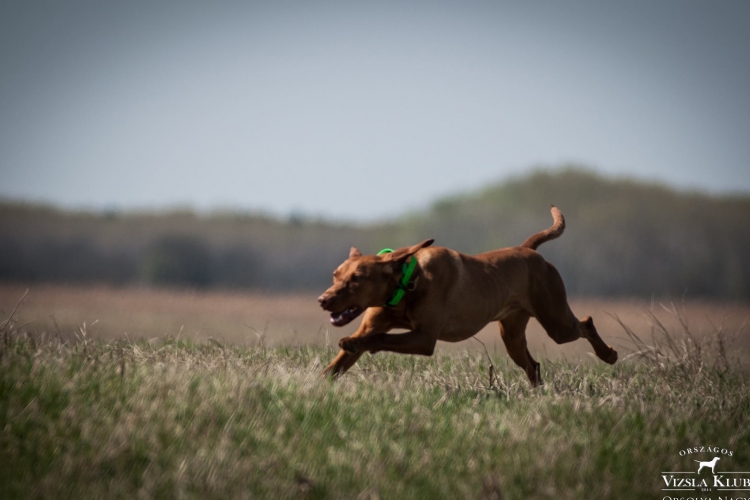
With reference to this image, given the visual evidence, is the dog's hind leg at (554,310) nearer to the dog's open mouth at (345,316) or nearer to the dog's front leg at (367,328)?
the dog's front leg at (367,328)

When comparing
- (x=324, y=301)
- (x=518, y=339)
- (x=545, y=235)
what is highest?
(x=545, y=235)

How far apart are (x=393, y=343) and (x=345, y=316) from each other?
402 mm

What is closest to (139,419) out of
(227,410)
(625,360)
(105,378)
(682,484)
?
(227,410)

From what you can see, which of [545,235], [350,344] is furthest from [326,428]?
[545,235]

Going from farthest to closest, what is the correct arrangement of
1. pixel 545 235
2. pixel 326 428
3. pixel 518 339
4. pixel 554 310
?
pixel 545 235
pixel 518 339
pixel 554 310
pixel 326 428

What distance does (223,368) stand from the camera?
5.68m

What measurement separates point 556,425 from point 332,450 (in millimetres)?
1546

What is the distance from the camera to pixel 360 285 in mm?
5199

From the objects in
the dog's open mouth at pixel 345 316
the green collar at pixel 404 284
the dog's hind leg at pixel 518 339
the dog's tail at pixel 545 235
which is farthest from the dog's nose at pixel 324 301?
the dog's tail at pixel 545 235

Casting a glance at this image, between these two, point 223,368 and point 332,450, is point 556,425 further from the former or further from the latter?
point 223,368

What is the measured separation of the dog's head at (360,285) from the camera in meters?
5.18

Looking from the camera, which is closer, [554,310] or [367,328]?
[367,328]

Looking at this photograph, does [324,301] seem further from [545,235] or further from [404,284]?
[545,235]

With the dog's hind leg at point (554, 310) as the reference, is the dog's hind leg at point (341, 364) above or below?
below
